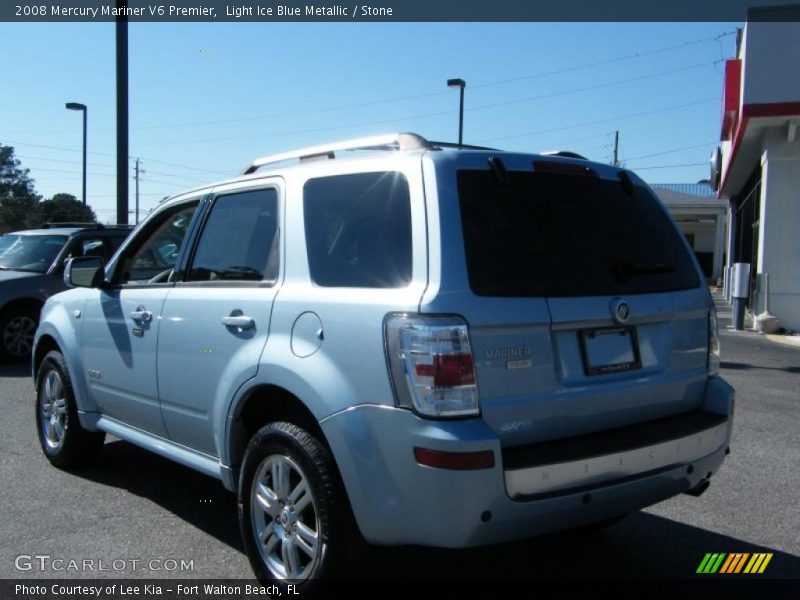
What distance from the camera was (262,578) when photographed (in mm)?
3471

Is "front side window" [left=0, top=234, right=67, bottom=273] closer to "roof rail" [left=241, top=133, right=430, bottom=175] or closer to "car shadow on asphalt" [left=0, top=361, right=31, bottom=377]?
"car shadow on asphalt" [left=0, top=361, right=31, bottom=377]

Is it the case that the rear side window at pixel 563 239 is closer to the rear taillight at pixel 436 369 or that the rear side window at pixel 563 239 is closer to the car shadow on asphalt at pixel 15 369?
the rear taillight at pixel 436 369

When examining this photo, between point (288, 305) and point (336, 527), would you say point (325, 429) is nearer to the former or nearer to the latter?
point (336, 527)

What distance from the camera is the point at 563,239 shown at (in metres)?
3.33

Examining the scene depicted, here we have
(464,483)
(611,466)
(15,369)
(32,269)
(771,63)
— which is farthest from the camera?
(771,63)

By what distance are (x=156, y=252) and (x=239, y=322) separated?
1746 millimetres

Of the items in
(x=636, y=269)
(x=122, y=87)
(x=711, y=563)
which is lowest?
(x=711, y=563)

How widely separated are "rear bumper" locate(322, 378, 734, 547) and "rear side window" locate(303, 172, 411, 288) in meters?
0.60

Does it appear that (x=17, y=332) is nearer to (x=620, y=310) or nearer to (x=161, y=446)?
(x=161, y=446)

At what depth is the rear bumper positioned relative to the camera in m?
2.79

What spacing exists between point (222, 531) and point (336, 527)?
1.56m

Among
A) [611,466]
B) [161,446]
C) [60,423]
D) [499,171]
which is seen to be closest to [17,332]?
[60,423]

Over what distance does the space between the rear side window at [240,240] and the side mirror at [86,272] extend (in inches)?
40.0

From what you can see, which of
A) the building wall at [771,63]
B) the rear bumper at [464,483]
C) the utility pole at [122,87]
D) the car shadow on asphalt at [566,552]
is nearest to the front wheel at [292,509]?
the rear bumper at [464,483]
